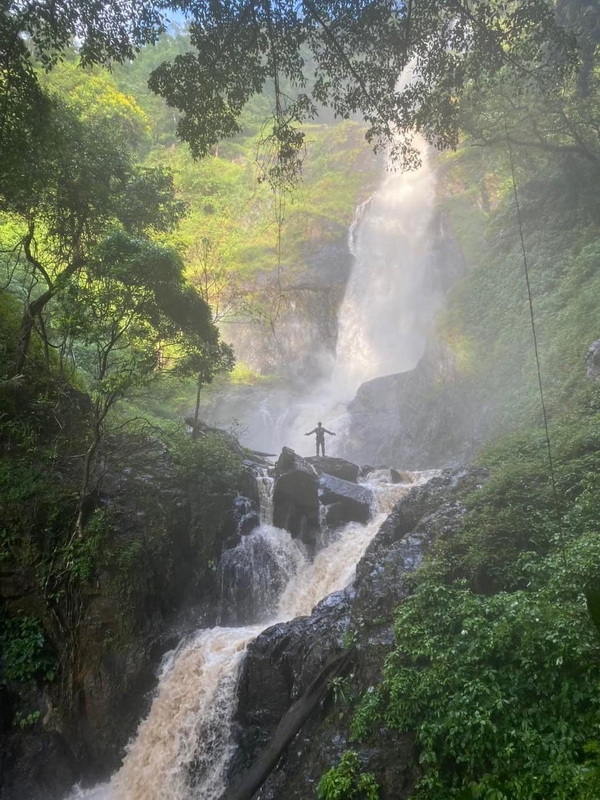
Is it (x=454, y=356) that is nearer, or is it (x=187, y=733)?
(x=187, y=733)

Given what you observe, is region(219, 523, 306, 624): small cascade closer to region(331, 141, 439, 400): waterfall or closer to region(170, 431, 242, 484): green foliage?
region(170, 431, 242, 484): green foliage

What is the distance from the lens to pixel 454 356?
18.5 m

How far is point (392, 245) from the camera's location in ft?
92.9

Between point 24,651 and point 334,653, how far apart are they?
590 cm

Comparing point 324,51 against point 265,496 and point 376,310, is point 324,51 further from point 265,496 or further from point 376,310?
point 376,310

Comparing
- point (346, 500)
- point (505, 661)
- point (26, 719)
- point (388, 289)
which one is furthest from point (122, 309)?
point (388, 289)

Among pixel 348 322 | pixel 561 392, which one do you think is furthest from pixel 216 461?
pixel 348 322

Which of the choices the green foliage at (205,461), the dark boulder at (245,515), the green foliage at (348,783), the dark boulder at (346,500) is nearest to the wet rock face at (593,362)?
the dark boulder at (346,500)

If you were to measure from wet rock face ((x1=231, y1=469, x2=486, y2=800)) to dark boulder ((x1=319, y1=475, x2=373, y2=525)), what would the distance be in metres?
3.43

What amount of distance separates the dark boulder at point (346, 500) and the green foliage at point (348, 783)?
7.69m

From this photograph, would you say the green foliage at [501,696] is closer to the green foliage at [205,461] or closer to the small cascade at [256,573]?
the small cascade at [256,573]

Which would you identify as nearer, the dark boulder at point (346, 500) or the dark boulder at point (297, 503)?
the dark boulder at point (297, 503)

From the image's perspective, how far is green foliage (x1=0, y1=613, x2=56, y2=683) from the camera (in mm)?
8344

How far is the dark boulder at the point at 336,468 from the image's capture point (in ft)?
52.2
